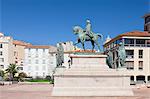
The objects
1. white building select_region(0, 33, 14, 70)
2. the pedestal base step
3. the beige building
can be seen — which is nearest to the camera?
the pedestal base step

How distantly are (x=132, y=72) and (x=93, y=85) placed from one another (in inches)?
1685

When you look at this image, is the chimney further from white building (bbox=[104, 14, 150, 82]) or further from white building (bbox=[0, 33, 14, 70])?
white building (bbox=[0, 33, 14, 70])

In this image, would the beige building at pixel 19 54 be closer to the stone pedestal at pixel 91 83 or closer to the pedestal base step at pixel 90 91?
the stone pedestal at pixel 91 83

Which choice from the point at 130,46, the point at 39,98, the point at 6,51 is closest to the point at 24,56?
the point at 6,51

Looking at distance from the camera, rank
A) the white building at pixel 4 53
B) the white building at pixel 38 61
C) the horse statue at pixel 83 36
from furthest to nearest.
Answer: the white building at pixel 38 61 → the white building at pixel 4 53 → the horse statue at pixel 83 36

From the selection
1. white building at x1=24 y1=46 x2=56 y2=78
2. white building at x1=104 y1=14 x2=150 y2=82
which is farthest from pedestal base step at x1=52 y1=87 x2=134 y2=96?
white building at x1=24 y1=46 x2=56 y2=78

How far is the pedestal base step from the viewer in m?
27.4

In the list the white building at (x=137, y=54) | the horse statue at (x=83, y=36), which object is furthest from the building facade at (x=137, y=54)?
the horse statue at (x=83, y=36)

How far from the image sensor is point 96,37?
32250 millimetres

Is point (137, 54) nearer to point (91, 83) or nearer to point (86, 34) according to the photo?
point (86, 34)

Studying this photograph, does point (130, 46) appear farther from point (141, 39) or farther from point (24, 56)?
point (24, 56)

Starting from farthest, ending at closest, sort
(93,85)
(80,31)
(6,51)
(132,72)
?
(6,51), (132,72), (80,31), (93,85)

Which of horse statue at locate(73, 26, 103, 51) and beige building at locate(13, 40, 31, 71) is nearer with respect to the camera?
horse statue at locate(73, 26, 103, 51)

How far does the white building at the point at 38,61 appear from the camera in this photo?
9650 cm
